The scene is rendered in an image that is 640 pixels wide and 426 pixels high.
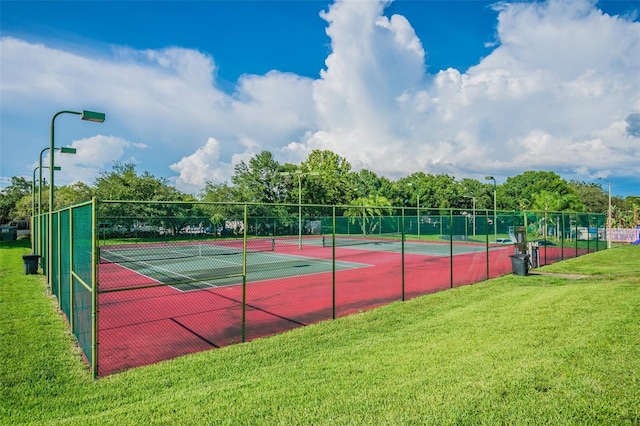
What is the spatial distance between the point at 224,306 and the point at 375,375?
6.75m

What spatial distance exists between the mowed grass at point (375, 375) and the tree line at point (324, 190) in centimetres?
1871

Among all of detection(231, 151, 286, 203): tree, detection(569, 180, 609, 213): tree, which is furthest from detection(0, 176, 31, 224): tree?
detection(569, 180, 609, 213): tree

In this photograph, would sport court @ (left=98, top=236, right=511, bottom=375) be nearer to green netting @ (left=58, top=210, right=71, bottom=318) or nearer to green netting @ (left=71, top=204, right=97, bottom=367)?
green netting @ (left=71, top=204, right=97, bottom=367)

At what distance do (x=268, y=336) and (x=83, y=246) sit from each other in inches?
153

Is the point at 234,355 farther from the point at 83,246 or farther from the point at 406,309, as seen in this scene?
the point at 406,309

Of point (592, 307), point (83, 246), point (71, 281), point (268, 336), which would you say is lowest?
point (268, 336)

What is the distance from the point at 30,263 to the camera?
16.1m

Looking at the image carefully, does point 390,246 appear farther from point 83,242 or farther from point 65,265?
point 83,242

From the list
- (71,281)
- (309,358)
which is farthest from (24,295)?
(309,358)

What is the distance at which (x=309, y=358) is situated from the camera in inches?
249

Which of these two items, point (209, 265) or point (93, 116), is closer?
point (93, 116)

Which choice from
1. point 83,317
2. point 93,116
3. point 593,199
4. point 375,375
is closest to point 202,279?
point 83,317

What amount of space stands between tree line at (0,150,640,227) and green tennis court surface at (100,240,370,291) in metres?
7.46

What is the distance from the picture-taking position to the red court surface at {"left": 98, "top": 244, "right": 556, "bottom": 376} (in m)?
7.70
